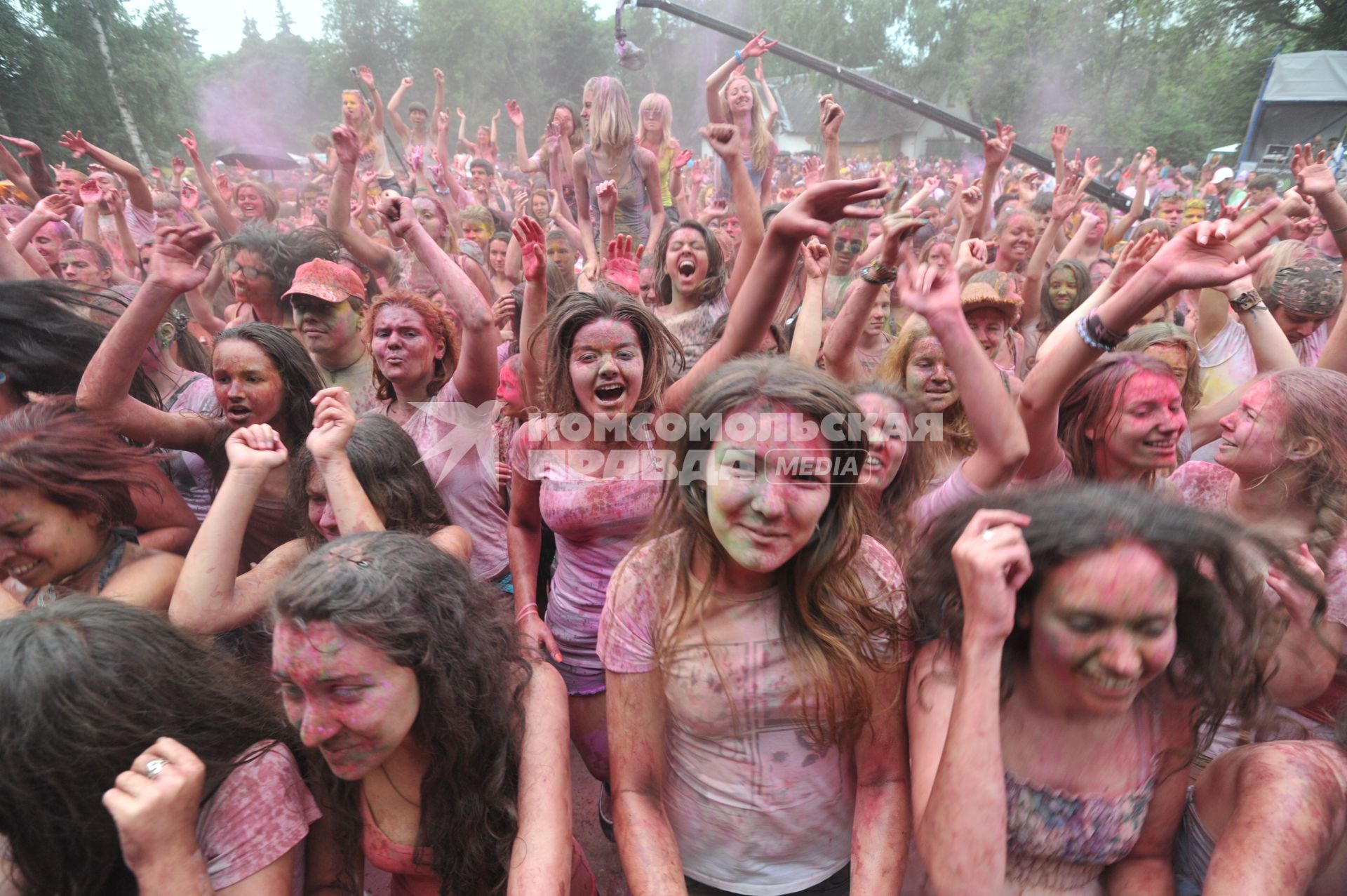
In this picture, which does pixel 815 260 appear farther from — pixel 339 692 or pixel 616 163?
pixel 616 163

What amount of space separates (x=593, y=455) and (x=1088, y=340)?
1584 millimetres

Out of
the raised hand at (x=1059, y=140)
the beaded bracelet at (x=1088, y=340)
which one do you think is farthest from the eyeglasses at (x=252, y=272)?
the raised hand at (x=1059, y=140)

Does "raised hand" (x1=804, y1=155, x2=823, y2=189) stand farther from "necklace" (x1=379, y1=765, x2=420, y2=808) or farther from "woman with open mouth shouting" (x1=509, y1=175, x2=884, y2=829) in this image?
"necklace" (x1=379, y1=765, x2=420, y2=808)

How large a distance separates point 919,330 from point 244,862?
276 cm

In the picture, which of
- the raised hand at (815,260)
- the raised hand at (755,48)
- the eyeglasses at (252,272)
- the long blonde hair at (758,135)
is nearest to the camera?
the raised hand at (815,260)

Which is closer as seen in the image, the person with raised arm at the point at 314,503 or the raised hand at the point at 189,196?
the person with raised arm at the point at 314,503

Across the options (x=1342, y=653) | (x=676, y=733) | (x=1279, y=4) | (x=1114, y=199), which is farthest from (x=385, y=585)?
(x=1279, y=4)

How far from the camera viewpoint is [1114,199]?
9.06 meters

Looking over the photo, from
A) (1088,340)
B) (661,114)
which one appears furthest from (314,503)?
(661,114)

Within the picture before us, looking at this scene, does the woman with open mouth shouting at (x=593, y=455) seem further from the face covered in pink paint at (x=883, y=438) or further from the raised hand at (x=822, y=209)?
the face covered in pink paint at (x=883, y=438)

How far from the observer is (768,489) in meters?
1.53

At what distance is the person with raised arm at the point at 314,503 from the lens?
200cm

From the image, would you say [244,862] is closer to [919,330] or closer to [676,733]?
[676,733]

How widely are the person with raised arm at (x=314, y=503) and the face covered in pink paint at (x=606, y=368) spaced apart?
654 millimetres
